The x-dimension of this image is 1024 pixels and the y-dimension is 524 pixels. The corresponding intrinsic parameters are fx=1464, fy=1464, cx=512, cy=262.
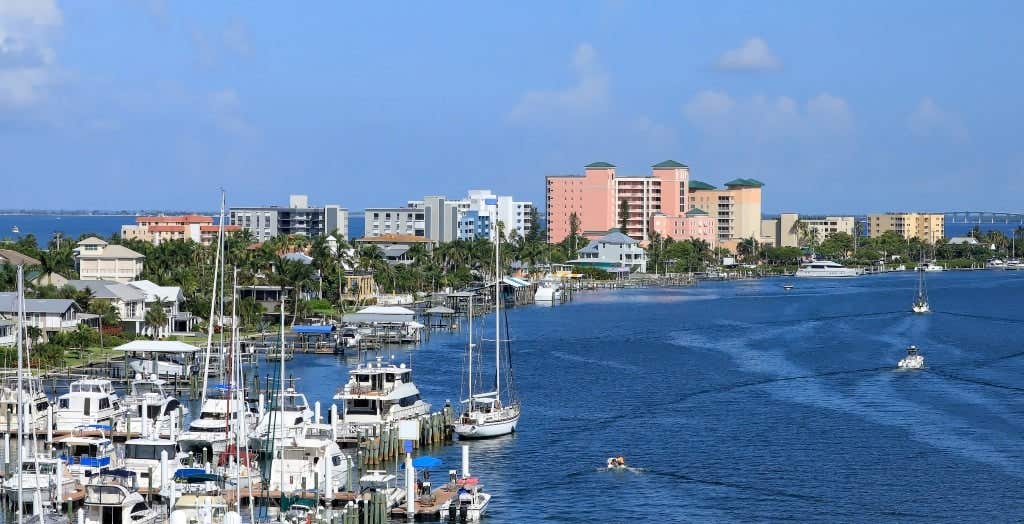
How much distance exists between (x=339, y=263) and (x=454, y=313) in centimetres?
1107

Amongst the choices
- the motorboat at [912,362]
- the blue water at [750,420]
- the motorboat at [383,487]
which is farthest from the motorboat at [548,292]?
the motorboat at [383,487]

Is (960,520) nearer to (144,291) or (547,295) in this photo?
(144,291)

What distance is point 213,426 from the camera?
2110 inches

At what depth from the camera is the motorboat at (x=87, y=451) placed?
47625 millimetres

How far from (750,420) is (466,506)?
25978mm

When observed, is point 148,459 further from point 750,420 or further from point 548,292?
point 548,292

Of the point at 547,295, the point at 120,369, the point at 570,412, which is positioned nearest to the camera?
the point at 570,412

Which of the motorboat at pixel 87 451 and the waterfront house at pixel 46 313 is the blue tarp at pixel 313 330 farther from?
the motorboat at pixel 87 451

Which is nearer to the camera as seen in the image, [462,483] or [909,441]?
[462,483]

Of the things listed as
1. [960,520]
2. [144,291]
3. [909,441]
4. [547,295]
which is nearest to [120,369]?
[144,291]

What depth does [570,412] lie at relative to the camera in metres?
72.1

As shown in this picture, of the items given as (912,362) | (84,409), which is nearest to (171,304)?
(84,409)

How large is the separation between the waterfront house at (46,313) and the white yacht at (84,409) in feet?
92.4

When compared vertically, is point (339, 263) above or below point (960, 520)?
above
